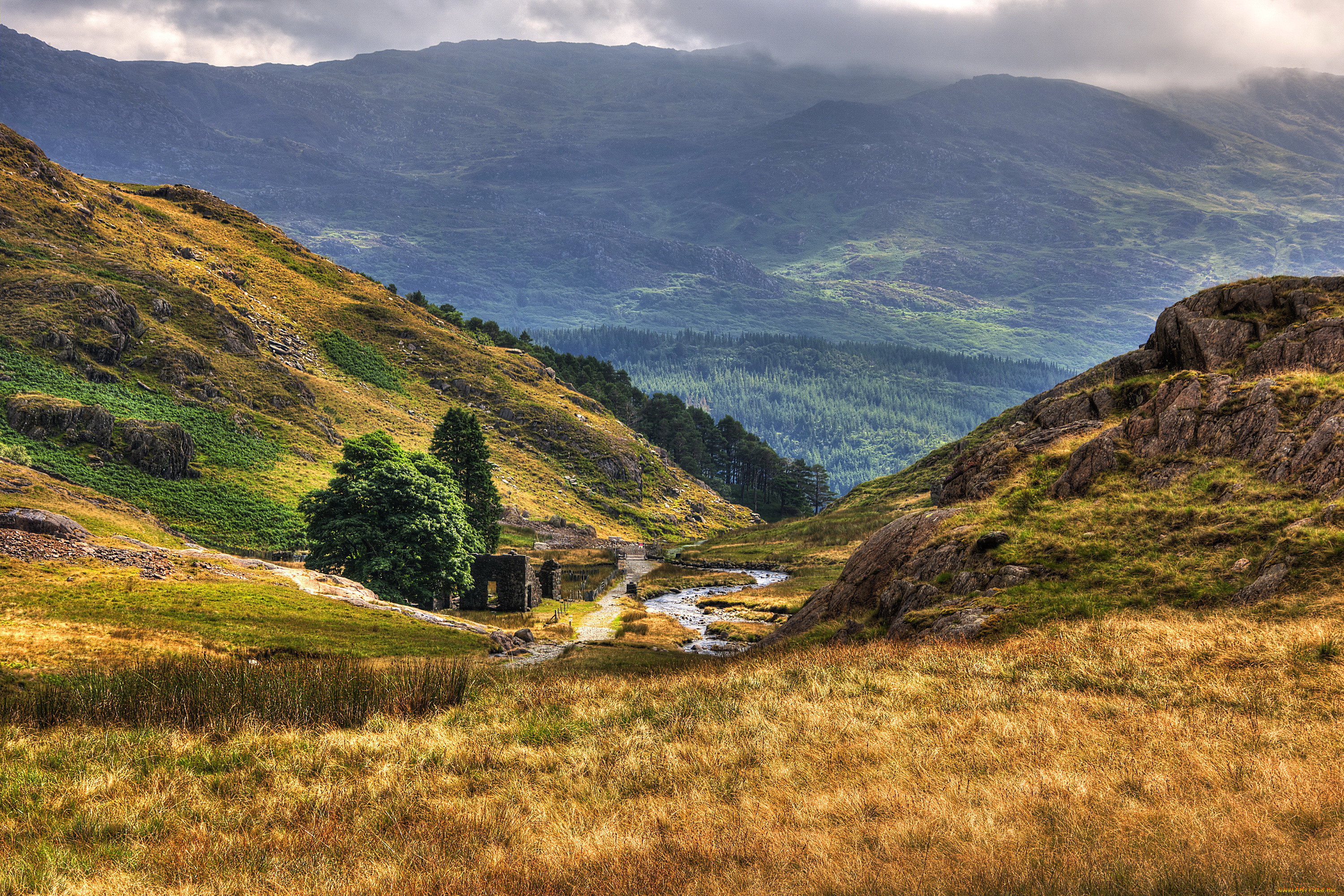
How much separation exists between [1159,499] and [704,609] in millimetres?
49717

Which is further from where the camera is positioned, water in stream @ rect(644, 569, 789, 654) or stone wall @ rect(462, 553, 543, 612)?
stone wall @ rect(462, 553, 543, 612)

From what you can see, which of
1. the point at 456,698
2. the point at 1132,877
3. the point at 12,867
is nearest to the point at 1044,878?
the point at 1132,877

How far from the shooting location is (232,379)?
10594 cm

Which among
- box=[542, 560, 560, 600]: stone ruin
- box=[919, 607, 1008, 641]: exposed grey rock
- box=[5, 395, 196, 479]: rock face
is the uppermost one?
box=[5, 395, 196, 479]: rock face

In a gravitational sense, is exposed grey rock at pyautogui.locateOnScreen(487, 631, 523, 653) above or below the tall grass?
below

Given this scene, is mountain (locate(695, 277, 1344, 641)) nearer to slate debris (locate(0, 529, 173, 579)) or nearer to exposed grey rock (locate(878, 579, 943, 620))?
exposed grey rock (locate(878, 579, 943, 620))

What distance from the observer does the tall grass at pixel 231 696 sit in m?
16.5

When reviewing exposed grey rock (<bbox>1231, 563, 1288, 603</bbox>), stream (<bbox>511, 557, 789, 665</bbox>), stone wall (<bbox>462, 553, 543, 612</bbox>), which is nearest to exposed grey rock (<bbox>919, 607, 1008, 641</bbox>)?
exposed grey rock (<bbox>1231, 563, 1288, 603</bbox>)

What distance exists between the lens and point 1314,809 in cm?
949

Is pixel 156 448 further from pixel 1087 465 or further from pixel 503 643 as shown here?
pixel 1087 465

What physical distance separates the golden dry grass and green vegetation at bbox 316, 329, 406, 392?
134 metres

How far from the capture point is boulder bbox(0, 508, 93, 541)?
44750mm

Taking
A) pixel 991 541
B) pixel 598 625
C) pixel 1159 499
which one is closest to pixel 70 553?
pixel 598 625

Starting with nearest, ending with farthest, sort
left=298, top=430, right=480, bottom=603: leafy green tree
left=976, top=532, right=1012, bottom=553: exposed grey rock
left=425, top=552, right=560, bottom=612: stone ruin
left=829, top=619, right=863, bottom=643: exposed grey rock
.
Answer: left=976, top=532, right=1012, bottom=553: exposed grey rock < left=829, top=619, right=863, bottom=643: exposed grey rock < left=298, top=430, right=480, bottom=603: leafy green tree < left=425, top=552, right=560, bottom=612: stone ruin
